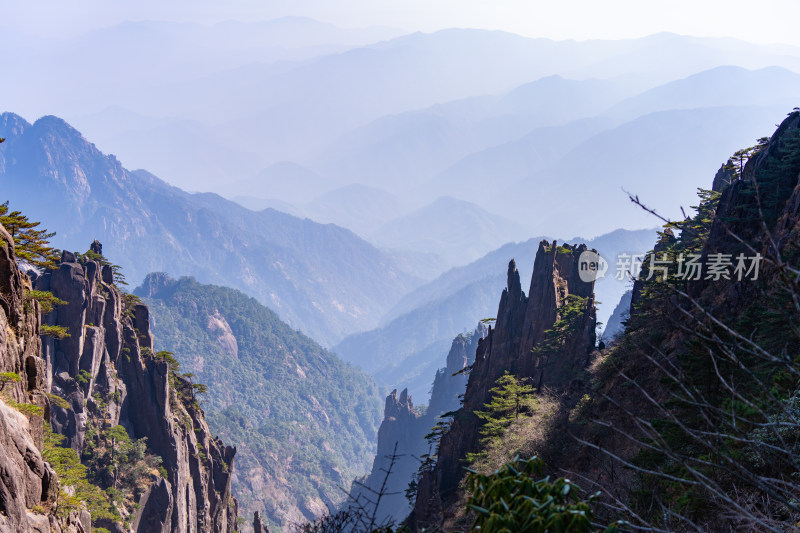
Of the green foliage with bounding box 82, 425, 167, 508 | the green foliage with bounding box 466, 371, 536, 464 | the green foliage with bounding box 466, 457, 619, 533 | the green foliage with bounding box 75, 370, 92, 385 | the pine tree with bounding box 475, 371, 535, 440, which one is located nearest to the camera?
the green foliage with bounding box 466, 457, 619, 533

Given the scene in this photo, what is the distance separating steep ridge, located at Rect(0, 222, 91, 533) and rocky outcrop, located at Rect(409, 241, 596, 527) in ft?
85.2

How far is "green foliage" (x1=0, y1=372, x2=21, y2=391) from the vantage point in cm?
1848

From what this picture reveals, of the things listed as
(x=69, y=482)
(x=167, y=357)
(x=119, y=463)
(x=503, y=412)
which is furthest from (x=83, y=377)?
(x=503, y=412)

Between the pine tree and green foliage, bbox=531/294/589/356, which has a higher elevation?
green foliage, bbox=531/294/589/356

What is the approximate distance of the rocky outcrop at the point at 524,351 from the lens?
4506 cm

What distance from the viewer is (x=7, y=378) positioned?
18.7 metres

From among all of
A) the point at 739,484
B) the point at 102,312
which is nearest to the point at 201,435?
the point at 102,312

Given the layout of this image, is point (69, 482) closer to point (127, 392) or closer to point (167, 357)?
point (127, 392)

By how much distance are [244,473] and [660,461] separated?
123m

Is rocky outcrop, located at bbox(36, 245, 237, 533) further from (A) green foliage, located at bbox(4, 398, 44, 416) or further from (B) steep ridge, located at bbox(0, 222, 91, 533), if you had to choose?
(A) green foliage, located at bbox(4, 398, 44, 416)

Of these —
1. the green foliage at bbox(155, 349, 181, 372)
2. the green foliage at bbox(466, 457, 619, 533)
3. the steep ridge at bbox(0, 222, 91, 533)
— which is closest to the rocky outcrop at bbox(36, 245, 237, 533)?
the green foliage at bbox(155, 349, 181, 372)

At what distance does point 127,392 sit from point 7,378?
130 feet

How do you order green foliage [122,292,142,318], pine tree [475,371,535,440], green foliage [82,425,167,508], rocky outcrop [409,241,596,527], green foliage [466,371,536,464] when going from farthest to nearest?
green foliage [122,292,142,318] → green foliage [82,425,167,508] → rocky outcrop [409,241,596,527] → pine tree [475,371,535,440] → green foliage [466,371,536,464]

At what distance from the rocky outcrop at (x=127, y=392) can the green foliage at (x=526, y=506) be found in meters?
42.8
